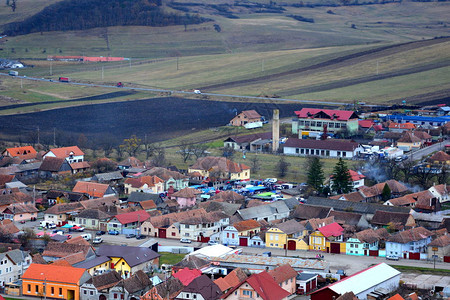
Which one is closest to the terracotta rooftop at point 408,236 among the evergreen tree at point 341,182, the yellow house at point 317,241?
the yellow house at point 317,241

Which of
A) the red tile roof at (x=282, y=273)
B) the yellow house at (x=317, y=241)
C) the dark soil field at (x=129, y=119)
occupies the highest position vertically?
the red tile roof at (x=282, y=273)

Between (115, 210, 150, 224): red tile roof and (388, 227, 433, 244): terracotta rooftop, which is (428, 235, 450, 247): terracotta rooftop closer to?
(388, 227, 433, 244): terracotta rooftop

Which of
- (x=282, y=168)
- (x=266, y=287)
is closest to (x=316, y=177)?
(x=282, y=168)

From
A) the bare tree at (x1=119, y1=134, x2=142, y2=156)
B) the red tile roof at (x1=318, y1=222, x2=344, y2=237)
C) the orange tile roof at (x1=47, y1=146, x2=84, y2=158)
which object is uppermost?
the red tile roof at (x1=318, y1=222, x2=344, y2=237)

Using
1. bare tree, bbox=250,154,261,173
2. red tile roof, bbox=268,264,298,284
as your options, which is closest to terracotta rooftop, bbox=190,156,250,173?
bare tree, bbox=250,154,261,173

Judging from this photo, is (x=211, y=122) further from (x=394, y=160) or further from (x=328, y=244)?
(x=328, y=244)

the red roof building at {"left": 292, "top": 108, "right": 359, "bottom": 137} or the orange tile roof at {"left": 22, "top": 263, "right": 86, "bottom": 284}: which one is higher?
the orange tile roof at {"left": 22, "top": 263, "right": 86, "bottom": 284}

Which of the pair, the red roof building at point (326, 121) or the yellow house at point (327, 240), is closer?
the yellow house at point (327, 240)

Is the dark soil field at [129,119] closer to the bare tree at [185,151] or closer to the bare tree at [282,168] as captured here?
the bare tree at [185,151]
